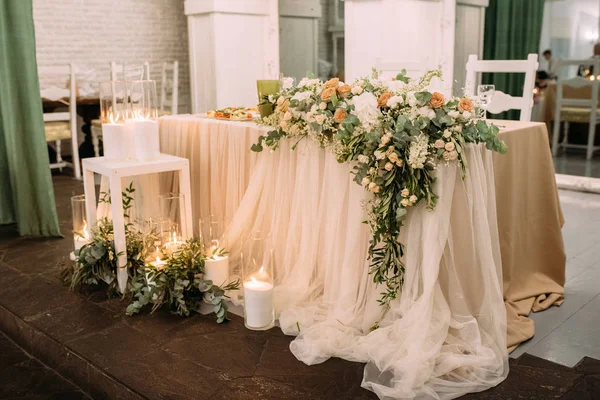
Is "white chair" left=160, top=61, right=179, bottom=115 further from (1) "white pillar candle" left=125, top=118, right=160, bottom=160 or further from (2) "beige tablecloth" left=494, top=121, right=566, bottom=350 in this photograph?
(2) "beige tablecloth" left=494, top=121, right=566, bottom=350

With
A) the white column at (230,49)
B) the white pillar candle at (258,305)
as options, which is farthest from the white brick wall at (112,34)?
the white pillar candle at (258,305)

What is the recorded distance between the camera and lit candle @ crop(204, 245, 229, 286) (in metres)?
2.82

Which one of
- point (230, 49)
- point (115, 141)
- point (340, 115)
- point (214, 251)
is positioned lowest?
point (214, 251)

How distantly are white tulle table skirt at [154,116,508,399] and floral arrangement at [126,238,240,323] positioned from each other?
26 centimetres

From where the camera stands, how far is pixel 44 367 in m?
2.59

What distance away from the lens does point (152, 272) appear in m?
2.79

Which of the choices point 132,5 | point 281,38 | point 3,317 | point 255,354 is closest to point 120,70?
point 132,5

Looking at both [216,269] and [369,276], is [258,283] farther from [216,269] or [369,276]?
[369,276]

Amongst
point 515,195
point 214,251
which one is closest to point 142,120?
point 214,251

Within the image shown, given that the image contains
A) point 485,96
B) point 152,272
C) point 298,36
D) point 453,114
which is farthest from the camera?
point 298,36

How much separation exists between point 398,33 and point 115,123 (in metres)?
3.24

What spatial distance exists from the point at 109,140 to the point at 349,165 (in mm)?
1206

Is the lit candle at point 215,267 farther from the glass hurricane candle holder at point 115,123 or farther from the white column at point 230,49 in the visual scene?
the white column at point 230,49

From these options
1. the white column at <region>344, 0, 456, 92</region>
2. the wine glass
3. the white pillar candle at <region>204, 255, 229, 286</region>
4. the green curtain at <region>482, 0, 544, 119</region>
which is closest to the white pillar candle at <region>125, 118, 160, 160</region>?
the white pillar candle at <region>204, 255, 229, 286</region>
